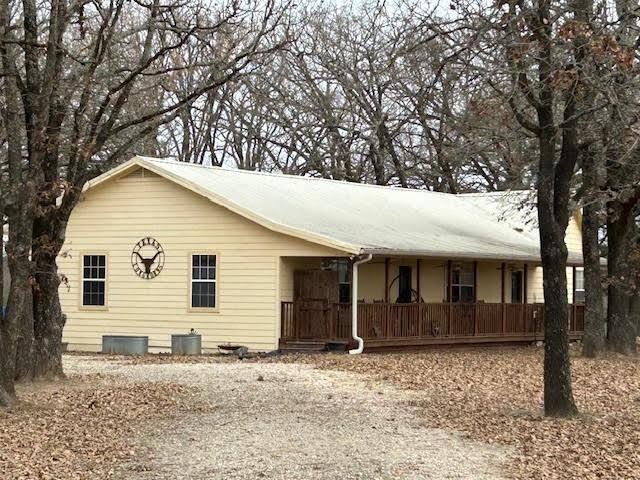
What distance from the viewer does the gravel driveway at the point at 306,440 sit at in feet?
31.2

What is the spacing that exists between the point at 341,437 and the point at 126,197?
610 inches

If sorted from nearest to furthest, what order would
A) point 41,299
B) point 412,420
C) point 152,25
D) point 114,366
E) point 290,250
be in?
point 412,420, point 152,25, point 41,299, point 114,366, point 290,250

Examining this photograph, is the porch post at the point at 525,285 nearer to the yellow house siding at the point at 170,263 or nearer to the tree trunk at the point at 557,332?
the yellow house siding at the point at 170,263

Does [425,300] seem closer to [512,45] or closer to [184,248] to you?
[184,248]

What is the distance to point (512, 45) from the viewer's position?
36.8ft

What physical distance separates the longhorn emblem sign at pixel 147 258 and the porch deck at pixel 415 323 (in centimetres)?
356

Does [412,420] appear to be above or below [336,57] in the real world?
below

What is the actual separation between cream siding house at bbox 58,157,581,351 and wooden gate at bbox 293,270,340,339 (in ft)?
0.24

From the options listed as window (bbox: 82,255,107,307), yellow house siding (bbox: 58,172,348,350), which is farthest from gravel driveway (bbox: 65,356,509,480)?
window (bbox: 82,255,107,307)

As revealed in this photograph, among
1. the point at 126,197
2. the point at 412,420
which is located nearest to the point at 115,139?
the point at 126,197

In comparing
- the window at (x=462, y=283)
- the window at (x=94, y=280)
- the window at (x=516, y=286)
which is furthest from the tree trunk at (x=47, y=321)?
the window at (x=516, y=286)

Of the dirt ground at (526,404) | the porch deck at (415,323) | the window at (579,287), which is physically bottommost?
the dirt ground at (526,404)

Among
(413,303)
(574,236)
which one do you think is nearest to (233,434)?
(413,303)

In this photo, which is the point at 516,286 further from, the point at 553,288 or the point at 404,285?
the point at 553,288
